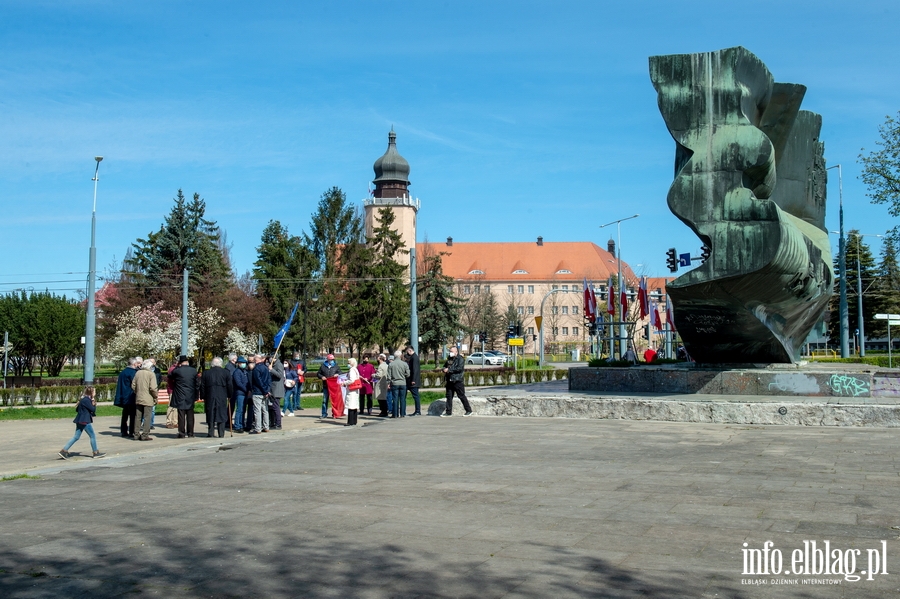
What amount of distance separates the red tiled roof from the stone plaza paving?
11065cm

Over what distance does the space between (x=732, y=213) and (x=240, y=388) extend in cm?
1104

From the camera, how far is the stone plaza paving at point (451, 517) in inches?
240

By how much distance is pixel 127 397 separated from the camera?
1727cm

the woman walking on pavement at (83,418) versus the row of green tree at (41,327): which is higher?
the row of green tree at (41,327)

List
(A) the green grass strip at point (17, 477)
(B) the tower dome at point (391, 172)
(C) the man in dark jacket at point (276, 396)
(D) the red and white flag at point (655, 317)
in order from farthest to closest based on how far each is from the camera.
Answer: (B) the tower dome at point (391, 172) → (D) the red and white flag at point (655, 317) → (C) the man in dark jacket at point (276, 396) → (A) the green grass strip at point (17, 477)

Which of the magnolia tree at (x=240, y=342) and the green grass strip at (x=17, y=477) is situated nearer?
the green grass strip at (x=17, y=477)

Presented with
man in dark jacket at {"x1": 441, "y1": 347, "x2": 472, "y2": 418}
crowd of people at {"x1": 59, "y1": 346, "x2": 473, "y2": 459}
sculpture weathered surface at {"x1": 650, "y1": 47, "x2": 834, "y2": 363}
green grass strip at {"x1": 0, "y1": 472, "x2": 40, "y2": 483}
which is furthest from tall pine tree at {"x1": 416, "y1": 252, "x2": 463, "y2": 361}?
green grass strip at {"x1": 0, "y1": 472, "x2": 40, "y2": 483}

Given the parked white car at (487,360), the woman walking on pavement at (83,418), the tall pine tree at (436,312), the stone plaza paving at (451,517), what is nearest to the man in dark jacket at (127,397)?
the stone plaza paving at (451,517)

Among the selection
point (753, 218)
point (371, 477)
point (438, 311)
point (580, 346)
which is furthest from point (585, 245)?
point (371, 477)

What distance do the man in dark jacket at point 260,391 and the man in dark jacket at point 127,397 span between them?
2.29 meters

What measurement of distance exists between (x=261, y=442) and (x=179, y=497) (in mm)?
6056

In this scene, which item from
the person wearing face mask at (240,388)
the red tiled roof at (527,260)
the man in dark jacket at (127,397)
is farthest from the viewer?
the red tiled roof at (527,260)

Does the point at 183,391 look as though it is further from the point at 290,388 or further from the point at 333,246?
the point at 333,246

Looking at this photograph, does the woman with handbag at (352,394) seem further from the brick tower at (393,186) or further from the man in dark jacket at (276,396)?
the brick tower at (393,186)
